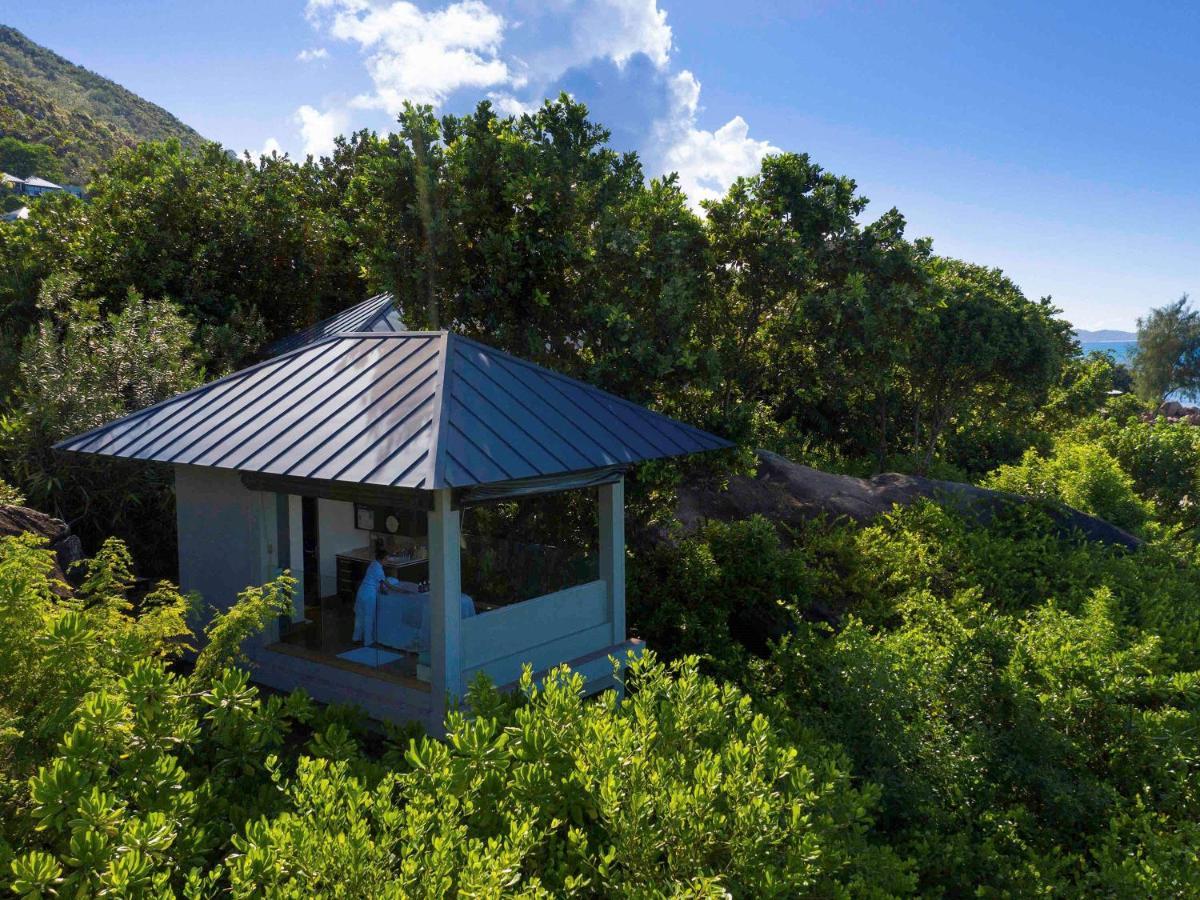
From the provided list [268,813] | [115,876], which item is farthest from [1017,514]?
[115,876]

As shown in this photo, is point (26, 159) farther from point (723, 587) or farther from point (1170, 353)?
point (1170, 353)

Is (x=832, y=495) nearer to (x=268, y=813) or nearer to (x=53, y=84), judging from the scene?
(x=268, y=813)

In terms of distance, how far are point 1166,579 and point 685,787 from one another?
1117cm

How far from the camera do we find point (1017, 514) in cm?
1488

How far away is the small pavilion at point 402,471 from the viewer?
7883 mm

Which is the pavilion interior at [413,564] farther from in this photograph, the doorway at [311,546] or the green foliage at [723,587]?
the green foliage at [723,587]

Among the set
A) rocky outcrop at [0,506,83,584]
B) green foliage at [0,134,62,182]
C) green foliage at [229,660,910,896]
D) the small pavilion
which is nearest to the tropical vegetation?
green foliage at [229,660,910,896]

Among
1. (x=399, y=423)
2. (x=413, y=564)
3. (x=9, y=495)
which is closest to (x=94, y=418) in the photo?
(x=9, y=495)

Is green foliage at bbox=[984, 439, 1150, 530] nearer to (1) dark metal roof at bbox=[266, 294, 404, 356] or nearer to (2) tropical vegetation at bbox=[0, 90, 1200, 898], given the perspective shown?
(2) tropical vegetation at bbox=[0, 90, 1200, 898]

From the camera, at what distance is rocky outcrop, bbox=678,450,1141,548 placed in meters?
15.0

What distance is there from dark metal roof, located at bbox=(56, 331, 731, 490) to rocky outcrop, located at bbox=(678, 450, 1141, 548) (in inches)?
230

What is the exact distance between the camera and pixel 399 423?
8023 millimetres

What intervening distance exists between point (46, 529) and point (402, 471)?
553 cm

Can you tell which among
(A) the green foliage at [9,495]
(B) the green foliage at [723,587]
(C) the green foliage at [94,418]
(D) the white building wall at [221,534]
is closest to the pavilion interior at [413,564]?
(D) the white building wall at [221,534]
